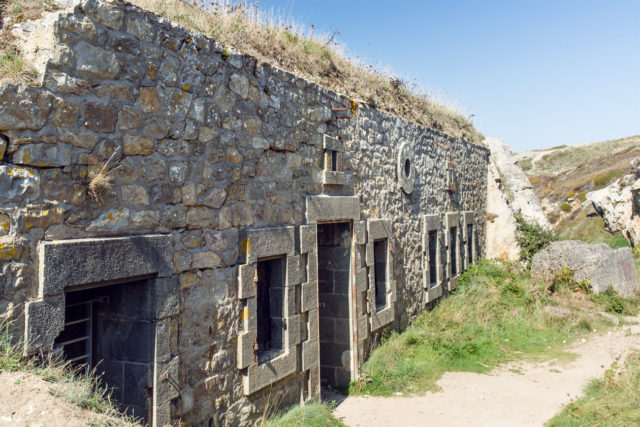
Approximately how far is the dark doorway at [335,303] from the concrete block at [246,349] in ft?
7.32

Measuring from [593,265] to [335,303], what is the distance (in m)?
6.88

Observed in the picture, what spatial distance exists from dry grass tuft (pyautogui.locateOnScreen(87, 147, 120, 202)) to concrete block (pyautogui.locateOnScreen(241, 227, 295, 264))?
5.07 feet

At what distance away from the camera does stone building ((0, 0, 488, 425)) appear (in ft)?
10.1

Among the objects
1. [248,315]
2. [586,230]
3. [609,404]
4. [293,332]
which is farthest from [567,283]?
[586,230]

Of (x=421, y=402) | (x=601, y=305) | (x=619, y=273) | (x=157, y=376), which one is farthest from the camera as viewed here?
(x=619, y=273)

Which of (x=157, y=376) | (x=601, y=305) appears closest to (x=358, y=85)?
(x=157, y=376)

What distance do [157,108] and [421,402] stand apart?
15.9 ft

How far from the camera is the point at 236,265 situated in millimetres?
4680

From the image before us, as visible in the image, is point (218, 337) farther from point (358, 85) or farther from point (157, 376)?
point (358, 85)

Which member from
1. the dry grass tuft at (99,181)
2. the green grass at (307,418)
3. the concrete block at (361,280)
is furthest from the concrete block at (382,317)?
the dry grass tuft at (99,181)

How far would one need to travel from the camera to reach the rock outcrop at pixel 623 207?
1617 cm

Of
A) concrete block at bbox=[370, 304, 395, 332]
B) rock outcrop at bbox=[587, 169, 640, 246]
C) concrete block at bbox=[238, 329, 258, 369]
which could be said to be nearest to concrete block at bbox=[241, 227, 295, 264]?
concrete block at bbox=[238, 329, 258, 369]

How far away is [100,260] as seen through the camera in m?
3.32

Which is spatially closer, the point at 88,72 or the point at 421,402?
the point at 88,72
